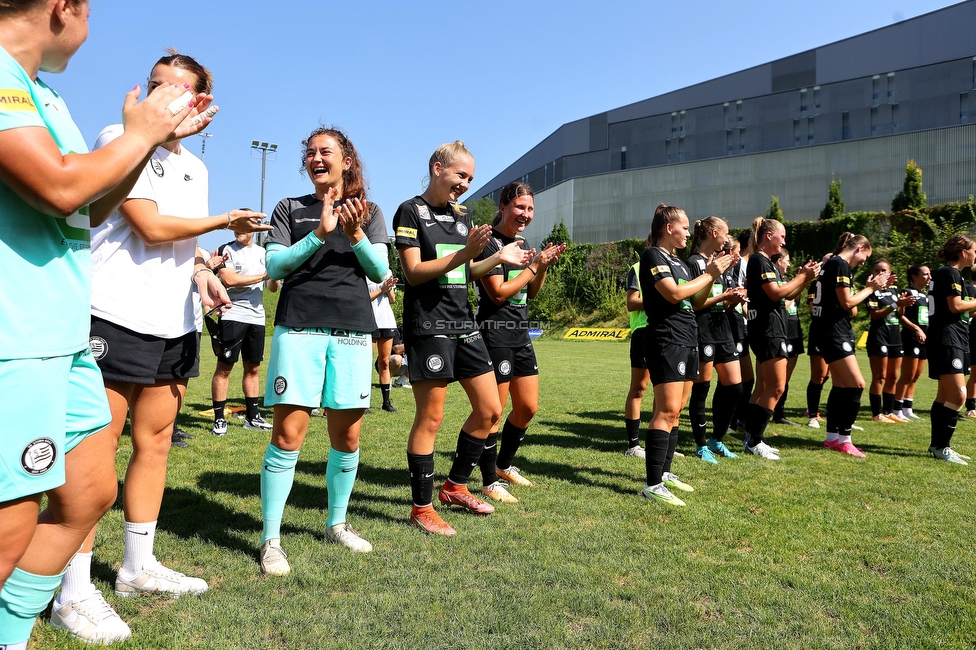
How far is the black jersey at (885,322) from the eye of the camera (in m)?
9.68

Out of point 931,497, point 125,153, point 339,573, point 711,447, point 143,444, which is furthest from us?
point 711,447

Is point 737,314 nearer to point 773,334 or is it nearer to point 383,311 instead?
point 773,334

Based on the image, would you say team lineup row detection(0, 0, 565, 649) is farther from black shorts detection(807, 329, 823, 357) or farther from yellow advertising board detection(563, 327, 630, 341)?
yellow advertising board detection(563, 327, 630, 341)

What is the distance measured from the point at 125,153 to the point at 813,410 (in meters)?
9.04

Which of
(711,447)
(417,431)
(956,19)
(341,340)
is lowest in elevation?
(711,447)

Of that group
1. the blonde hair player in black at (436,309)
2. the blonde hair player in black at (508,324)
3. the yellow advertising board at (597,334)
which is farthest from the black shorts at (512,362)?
the yellow advertising board at (597,334)

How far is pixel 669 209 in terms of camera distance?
5.30 meters

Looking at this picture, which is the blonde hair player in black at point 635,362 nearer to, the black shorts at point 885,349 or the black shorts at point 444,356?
the black shorts at point 444,356

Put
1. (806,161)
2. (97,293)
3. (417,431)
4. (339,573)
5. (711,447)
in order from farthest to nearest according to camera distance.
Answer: (806,161), (711,447), (417,431), (339,573), (97,293)

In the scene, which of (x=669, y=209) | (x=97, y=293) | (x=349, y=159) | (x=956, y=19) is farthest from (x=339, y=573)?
(x=956, y=19)

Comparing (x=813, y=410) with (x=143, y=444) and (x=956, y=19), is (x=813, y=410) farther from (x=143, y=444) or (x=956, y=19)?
(x=956, y=19)

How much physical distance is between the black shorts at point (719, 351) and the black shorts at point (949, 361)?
2070mm

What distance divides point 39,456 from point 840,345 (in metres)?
7.21

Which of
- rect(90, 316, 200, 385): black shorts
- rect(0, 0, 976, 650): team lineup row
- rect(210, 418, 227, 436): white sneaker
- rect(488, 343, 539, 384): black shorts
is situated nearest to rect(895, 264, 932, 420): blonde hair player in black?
rect(0, 0, 976, 650): team lineup row
